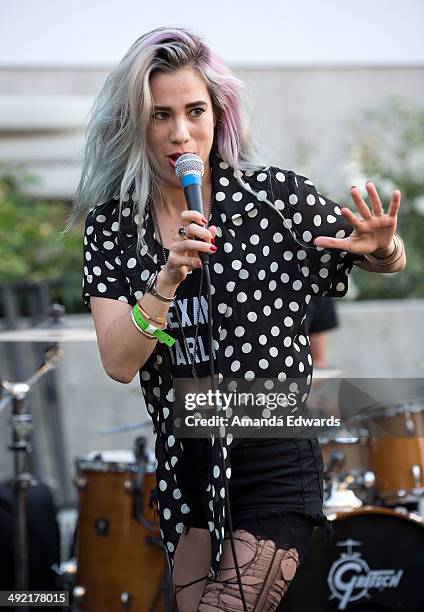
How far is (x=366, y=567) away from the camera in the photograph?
388 cm

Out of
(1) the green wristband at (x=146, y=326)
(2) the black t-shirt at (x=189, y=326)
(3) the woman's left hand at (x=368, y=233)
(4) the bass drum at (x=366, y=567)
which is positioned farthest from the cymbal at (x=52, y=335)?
(3) the woman's left hand at (x=368, y=233)

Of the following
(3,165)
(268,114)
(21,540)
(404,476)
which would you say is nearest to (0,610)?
(21,540)

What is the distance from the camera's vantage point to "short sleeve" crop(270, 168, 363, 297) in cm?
238

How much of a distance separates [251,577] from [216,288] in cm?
70

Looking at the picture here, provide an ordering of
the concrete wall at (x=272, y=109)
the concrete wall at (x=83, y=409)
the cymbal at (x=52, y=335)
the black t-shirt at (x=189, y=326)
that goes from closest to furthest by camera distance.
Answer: the black t-shirt at (x=189, y=326), the cymbal at (x=52, y=335), the concrete wall at (x=83, y=409), the concrete wall at (x=272, y=109)

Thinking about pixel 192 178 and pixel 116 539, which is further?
pixel 116 539

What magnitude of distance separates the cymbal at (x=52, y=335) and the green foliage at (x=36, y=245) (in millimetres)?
2529

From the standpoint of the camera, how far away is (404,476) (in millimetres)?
4305

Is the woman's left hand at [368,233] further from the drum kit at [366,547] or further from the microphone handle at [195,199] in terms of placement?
the drum kit at [366,547]

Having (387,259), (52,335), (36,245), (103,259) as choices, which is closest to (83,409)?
(36,245)

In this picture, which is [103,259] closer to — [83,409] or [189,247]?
[189,247]

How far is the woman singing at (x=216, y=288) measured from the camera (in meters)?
2.27

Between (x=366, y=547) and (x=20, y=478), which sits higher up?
(x=20, y=478)

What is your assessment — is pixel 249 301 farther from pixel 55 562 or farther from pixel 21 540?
pixel 55 562
